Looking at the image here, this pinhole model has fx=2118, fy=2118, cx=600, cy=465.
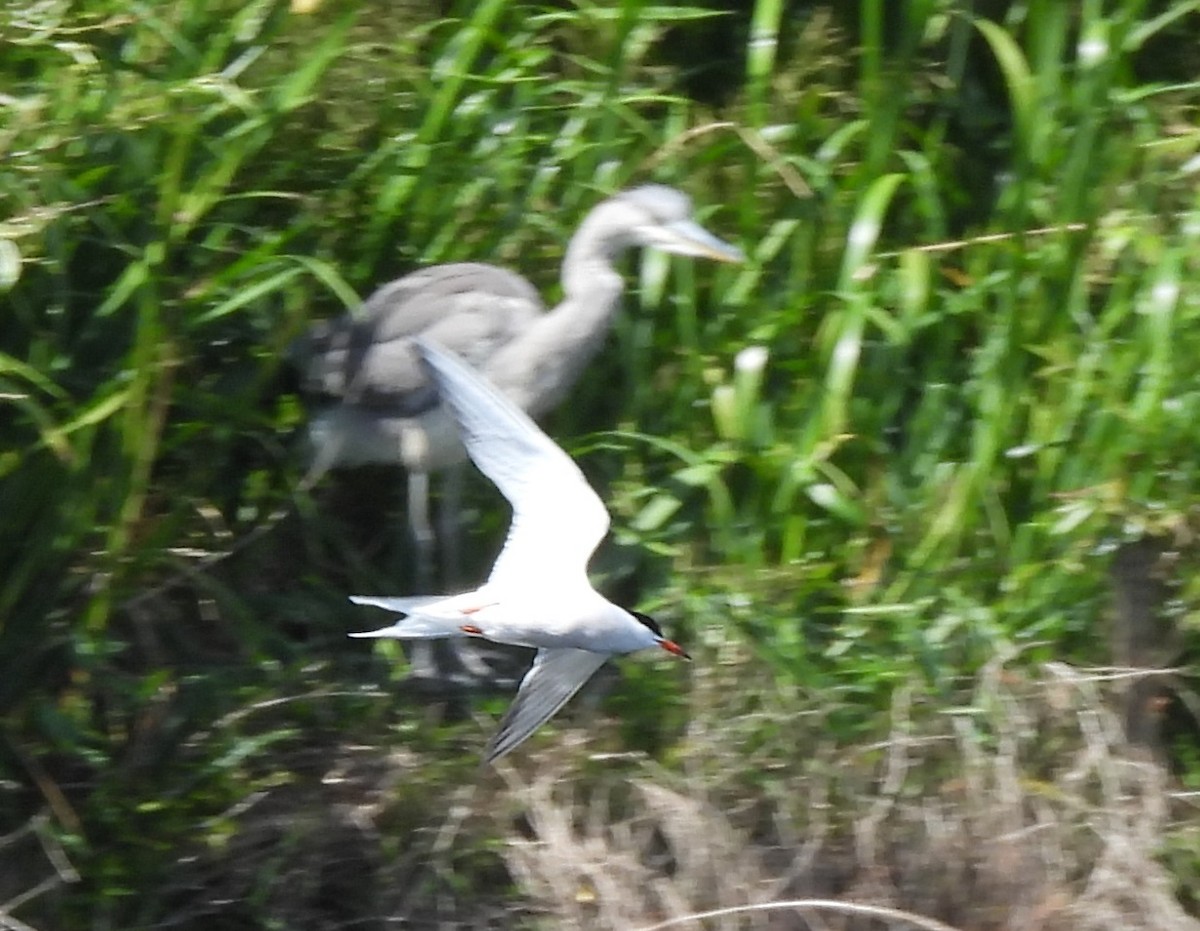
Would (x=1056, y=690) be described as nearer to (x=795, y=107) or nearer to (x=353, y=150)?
(x=795, y=107)

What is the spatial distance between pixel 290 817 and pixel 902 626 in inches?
46.4

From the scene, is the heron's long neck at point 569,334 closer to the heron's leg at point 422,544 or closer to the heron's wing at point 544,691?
the heron's leg at point 422,544

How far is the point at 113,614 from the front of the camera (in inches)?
152

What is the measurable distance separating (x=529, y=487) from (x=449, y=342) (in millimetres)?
667

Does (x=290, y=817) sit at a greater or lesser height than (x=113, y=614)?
lesser

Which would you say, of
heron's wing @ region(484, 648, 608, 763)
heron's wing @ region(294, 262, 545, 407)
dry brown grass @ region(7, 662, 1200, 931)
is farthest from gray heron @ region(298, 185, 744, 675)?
heron's wing @ region(484, 648, 608, 763)

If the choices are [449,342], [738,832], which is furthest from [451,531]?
[738,832]

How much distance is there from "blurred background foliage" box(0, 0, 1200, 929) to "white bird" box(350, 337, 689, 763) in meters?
0.35

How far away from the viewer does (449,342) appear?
4.07m

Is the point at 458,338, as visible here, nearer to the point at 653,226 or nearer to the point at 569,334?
the point at 569,334

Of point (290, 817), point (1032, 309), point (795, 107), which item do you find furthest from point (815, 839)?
point (795, 107)

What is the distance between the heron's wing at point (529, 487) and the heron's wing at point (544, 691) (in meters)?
0.19

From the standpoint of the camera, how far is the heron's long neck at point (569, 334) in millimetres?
4082

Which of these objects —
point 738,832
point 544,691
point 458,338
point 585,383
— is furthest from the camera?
point 585,383
